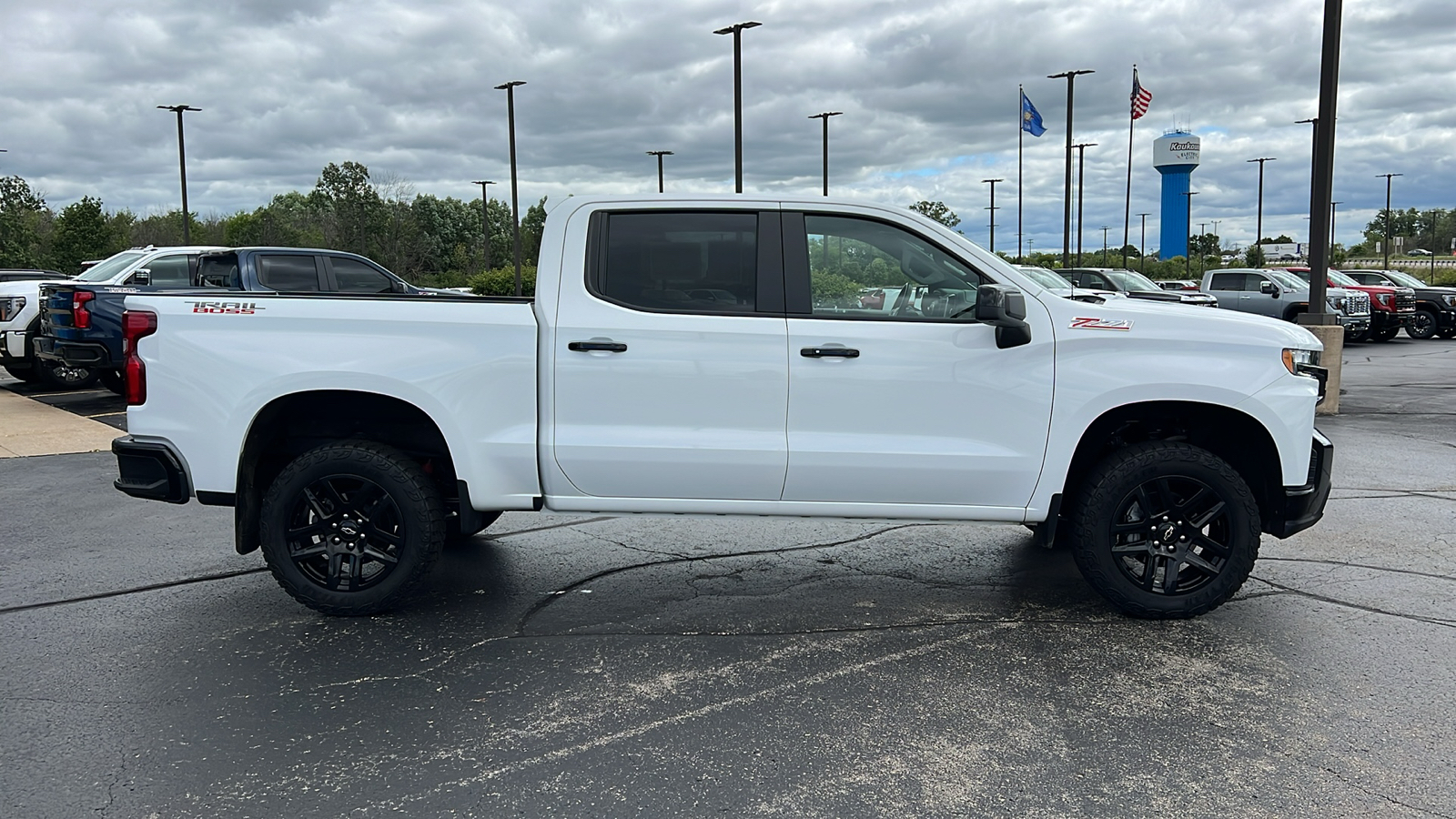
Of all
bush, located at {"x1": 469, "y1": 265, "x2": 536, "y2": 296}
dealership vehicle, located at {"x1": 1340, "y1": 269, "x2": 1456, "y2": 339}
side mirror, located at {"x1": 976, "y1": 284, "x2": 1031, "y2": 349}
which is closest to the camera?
side mirror, located at {"x1": 976, "y1": 284, "x2": 1031, "y2": 349}

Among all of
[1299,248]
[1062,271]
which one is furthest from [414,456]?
[1299,248]

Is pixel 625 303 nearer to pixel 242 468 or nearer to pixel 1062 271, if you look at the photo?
pixel 242 468

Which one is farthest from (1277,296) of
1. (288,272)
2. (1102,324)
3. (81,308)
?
(81,308)

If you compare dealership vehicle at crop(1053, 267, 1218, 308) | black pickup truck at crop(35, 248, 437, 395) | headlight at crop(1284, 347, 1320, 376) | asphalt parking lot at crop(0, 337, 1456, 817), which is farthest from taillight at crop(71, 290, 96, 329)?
dealership vehicle at crop(1053, 267, 1218, 308)

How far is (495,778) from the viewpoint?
3.46 meters

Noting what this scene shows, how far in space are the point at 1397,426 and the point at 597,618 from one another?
1001cm

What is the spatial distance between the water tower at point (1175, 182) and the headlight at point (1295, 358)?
85.7 meters

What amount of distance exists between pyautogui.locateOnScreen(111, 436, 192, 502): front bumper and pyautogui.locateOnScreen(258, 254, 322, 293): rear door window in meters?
8.73

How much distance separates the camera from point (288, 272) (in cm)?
1337

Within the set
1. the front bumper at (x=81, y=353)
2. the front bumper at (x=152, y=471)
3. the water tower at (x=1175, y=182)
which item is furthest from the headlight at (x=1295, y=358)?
the water tower at (x=1175, y=182)

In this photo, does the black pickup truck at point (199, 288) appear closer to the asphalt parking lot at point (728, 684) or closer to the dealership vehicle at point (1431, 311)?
the asphalt parking lot at point (728, 684)

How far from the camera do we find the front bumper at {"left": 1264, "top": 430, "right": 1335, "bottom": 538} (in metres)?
4.89

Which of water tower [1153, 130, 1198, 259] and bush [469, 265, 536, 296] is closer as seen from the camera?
bush [469, 265, 536, 296]

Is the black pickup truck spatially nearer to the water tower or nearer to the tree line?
the tree line
